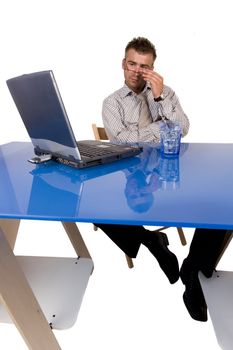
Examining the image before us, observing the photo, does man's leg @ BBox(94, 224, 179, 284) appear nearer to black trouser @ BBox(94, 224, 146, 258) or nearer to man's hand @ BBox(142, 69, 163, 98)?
black trouser @ BBox(94, 224, 146, 258)

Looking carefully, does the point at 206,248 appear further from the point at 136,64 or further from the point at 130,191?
the point at 136,64

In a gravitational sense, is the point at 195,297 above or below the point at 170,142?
below

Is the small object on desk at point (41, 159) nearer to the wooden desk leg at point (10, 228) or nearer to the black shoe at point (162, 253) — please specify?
the wooden desk leg at point (10, 228)

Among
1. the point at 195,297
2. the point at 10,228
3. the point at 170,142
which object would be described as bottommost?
the point at 195,297

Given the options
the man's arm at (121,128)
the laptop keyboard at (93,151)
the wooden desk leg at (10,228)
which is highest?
the laptop keyboard at (93,151)

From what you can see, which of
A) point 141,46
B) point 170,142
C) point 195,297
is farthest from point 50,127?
point 141,46

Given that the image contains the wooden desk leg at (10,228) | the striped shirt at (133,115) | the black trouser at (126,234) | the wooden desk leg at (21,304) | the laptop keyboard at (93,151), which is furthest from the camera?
the striped shirt at (133,115)

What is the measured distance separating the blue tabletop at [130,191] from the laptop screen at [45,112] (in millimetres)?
94

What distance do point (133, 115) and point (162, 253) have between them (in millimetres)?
1043

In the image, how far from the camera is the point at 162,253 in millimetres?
1581

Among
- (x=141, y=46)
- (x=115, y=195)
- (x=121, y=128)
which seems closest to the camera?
(x=115, y=195)

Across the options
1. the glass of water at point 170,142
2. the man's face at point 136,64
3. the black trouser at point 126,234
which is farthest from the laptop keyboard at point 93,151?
the man's face at point 136,64

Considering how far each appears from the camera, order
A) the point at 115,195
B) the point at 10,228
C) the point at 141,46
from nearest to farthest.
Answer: the point at 115,195, the point at 10,228, the point at 141,46

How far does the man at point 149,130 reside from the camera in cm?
137
